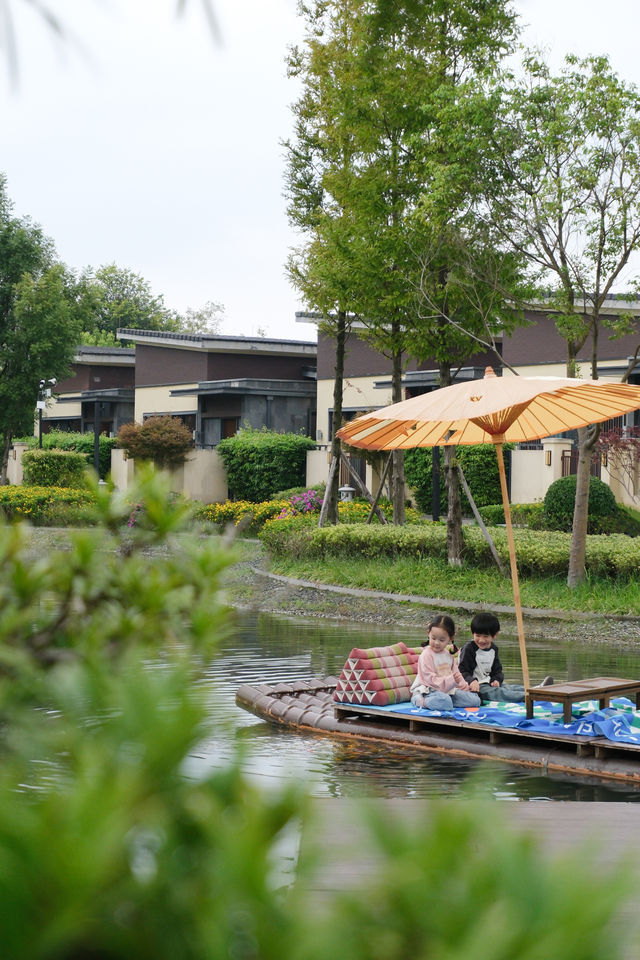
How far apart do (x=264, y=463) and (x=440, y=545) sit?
15426 millimetres

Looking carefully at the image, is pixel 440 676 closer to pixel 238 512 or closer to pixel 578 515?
pixel 578 515

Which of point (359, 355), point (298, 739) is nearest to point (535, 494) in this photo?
point (359, 355)

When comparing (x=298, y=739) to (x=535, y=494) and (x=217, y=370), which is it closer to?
(x=535, y=494)

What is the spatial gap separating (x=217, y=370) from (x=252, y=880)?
41.0 m

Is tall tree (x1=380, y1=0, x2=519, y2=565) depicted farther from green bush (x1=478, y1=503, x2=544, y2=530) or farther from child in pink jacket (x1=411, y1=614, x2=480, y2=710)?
child in pink jacket (x1=411, y1=614, x2=480, y2=710)

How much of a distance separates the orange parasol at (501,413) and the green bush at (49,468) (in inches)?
1068

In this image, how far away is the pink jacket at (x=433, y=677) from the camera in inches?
371

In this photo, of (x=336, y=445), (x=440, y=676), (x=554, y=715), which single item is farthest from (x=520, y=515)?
(x=554, y=715)

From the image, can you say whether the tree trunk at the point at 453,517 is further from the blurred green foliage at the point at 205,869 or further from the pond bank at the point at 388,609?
the blurred green foliage at the point at 205,869

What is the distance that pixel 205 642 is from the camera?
4.33 feet

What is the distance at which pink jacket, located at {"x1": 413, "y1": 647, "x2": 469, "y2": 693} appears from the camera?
941 centimetres

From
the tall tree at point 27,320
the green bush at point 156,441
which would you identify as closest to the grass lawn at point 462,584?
the green bush at point 156,441

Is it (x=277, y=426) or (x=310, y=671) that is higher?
(x=277, y=426)

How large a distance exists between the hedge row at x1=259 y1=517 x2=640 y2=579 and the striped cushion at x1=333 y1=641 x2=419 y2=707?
307 inches
